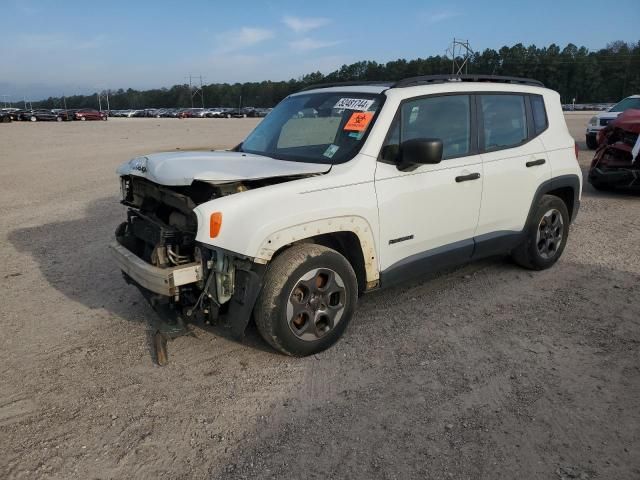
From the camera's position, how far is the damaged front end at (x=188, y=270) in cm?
343

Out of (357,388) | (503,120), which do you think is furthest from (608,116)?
(357,388)

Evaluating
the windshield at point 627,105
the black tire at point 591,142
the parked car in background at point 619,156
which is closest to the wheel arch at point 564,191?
the parked car in background at point 619,156

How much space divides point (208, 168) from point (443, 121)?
2032 millimetres

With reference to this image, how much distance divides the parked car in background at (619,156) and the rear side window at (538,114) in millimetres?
4454

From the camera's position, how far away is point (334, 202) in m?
3.68

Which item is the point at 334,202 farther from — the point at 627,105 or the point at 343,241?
the point at 627,105

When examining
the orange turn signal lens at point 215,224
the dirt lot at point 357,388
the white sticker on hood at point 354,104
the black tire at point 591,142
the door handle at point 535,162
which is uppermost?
the white sticker on hood at point 354,104

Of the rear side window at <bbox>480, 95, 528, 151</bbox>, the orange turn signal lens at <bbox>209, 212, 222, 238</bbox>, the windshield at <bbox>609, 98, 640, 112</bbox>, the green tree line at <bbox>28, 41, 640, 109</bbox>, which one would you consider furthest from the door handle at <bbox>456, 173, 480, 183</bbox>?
the green tree line at <bbox>28, 41, 640, 109</bbox>

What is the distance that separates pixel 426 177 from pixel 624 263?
303cm

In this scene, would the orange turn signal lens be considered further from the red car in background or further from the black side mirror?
the red car in background

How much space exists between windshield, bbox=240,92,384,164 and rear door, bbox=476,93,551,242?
3.98 feet

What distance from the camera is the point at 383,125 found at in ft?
13.3

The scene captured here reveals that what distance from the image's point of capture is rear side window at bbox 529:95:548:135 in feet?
17.3

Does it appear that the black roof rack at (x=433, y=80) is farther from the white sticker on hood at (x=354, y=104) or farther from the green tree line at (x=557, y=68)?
the green tree line at (x=557, y=68)
